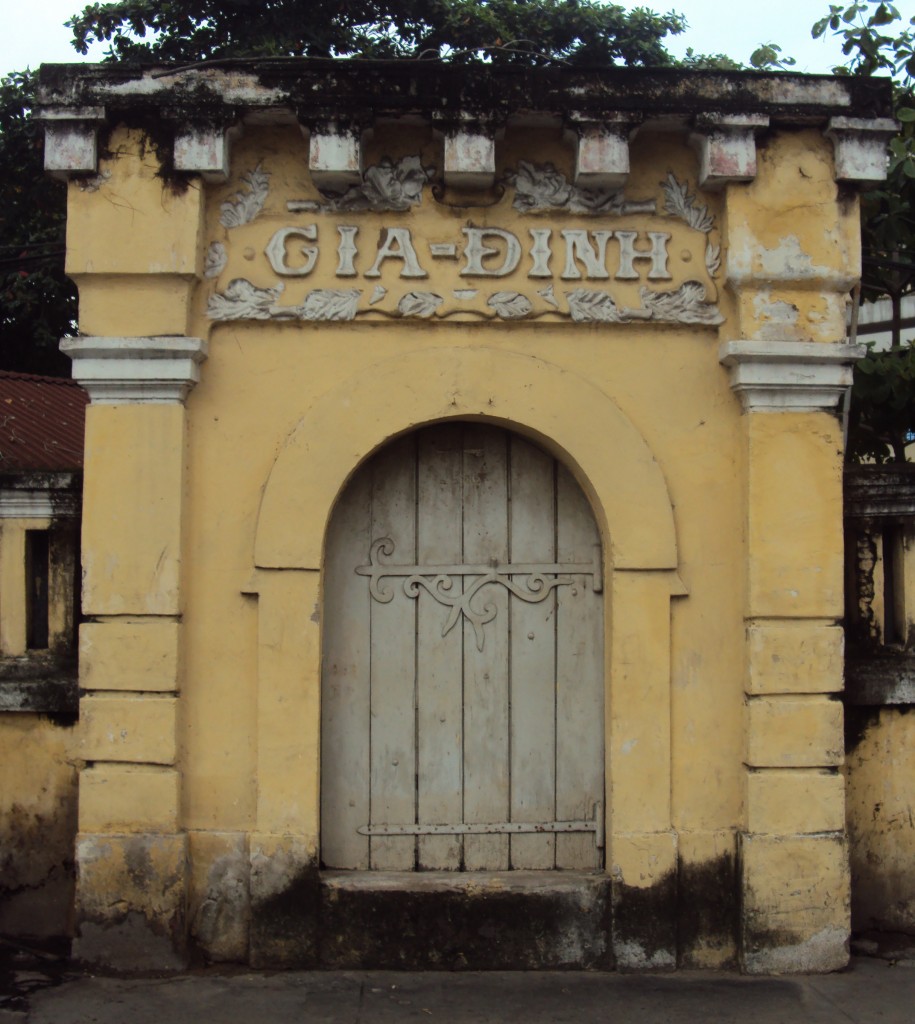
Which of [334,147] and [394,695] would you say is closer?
[334,147]

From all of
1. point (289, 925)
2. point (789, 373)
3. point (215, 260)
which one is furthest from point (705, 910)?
point (215, 260)

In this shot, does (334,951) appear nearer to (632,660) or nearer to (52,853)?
(52,853)

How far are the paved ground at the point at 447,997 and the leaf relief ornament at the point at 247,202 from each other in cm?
316

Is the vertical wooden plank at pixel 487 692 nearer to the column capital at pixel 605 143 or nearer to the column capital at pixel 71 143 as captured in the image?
the column capital at pixel 605 143

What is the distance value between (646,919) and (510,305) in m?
2.66

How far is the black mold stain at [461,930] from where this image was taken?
4.88m

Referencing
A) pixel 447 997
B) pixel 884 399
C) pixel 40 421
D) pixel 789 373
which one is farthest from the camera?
pixel 40 421

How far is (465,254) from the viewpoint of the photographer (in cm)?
507

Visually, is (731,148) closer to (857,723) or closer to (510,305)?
(510,305)

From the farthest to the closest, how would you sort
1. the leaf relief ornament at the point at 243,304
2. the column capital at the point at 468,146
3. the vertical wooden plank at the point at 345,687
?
the vertical wooden plank at the point at 345,687, the leaf relief ornament at the point at 243,304, the column capital at the point at 468,146

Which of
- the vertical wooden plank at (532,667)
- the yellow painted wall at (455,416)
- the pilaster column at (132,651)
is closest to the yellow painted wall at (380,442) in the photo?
the yellow painted wall at (455,416)

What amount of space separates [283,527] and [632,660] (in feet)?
5.16

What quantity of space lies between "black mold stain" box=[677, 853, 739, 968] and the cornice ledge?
6.32 feet

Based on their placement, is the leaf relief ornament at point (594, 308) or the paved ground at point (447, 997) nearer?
the paved ground at point (447, 997)
